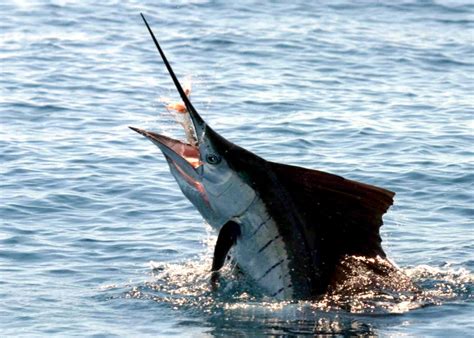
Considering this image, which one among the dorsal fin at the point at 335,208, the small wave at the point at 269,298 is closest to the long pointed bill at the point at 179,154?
the dorsal fin at the point at 335,208

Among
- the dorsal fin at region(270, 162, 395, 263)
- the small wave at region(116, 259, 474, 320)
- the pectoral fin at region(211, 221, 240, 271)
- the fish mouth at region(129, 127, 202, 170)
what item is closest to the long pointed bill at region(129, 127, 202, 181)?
the fish mouth at region(129, 127, 202, 170)

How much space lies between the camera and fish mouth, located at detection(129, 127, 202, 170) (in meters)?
8.57

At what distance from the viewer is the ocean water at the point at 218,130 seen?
29.2ft

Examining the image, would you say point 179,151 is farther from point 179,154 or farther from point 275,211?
point 275,211

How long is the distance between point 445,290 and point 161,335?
2246mm

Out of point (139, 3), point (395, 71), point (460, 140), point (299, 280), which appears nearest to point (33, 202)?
point (299, 280)

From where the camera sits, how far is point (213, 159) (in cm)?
854

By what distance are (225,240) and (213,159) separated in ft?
1.76

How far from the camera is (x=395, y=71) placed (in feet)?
60.1

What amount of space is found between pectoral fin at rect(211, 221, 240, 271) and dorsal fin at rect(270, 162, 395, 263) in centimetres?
43

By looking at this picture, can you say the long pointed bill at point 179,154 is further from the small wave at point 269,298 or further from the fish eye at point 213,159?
the small wave at point 269,298

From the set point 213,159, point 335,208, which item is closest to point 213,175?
point 213,159

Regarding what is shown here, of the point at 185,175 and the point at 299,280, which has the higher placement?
the point at 185,175

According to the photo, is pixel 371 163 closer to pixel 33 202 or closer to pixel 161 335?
pixel 33 202
